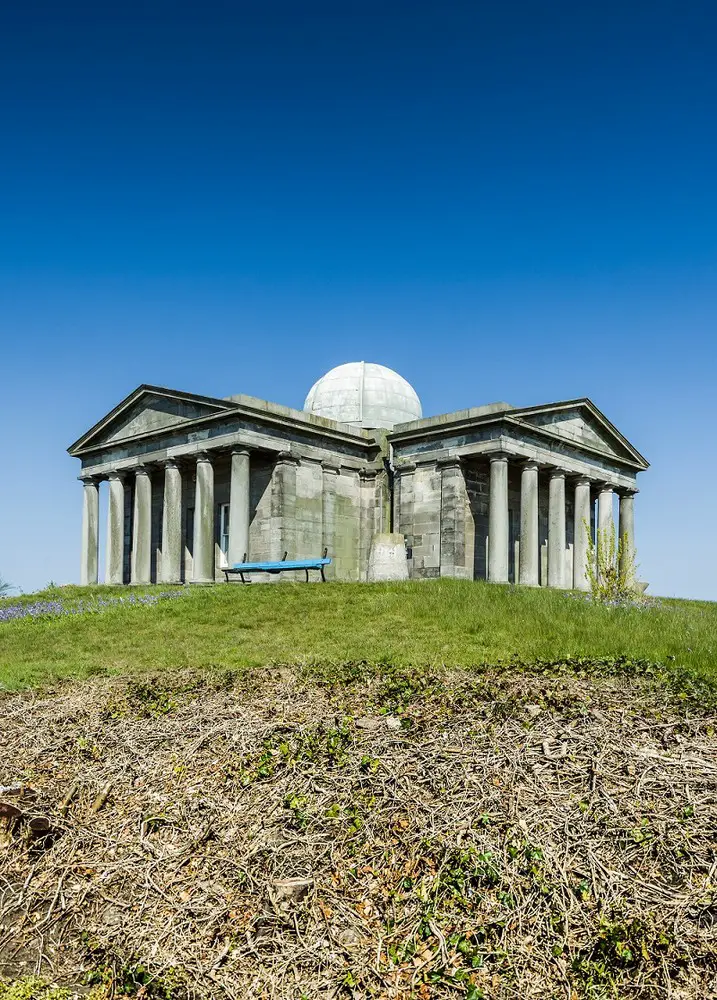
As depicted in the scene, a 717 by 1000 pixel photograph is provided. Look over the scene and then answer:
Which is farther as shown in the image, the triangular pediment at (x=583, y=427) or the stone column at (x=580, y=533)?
the stone column at (x=580, y=533)

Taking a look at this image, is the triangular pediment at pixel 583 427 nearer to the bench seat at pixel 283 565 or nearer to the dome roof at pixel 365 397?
the dome roof at pixel 365 397

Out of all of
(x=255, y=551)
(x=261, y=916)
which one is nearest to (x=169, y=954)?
(x=261, y=916)

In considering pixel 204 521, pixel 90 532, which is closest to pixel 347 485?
pixel 204 521

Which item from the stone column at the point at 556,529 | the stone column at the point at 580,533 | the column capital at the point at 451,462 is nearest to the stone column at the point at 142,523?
the column capital at the point at 451,462

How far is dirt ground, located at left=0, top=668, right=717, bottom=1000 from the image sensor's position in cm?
634

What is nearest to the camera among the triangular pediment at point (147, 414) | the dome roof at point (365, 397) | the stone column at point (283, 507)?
the stone column at point (283, 507)

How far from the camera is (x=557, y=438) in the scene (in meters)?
31.2

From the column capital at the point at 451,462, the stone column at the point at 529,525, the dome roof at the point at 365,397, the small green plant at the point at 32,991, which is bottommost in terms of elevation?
the small green plant at the point at 32,991

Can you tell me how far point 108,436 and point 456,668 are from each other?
26.6m

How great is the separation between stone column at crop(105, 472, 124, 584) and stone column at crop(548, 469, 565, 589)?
16864 mm

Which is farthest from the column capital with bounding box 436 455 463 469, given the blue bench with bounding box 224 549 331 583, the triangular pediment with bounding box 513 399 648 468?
the blue bench with bounding box 224 549 331 583

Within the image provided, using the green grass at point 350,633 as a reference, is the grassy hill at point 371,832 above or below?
below

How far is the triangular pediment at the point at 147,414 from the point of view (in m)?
30.2

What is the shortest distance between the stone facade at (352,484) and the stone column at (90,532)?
18cm
